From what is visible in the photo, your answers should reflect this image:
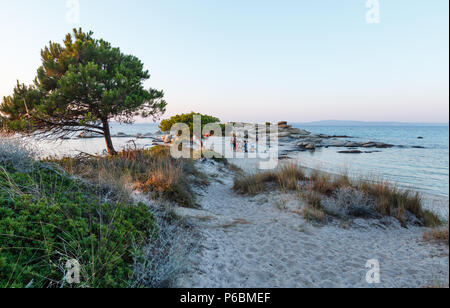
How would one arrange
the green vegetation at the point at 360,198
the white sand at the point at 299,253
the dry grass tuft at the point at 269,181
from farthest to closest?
the dry grass tuft at the point at 269,181 → the green vegetation at the point at 360,198 → the white sand at the point at 299,253

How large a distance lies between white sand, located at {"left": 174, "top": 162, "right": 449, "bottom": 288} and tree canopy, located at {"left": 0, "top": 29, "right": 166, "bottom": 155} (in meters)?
8.15

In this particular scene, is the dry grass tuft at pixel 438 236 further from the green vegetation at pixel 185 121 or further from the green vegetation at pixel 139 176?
the green vegetation at pixel 185 121

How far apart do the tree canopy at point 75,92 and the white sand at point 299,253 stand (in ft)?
26.7

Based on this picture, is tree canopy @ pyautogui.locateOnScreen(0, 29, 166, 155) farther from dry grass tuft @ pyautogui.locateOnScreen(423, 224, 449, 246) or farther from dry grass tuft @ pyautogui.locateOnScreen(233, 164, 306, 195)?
dry grass tuft @ pyautogui.locateOnScreen(423, 224, 449, 246)

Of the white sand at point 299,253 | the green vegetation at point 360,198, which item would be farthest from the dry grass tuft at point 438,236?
the green vegetation at point 360,198

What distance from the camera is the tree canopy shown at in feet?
34.1

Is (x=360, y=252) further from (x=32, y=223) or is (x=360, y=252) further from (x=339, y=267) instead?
(x=32, y=223)

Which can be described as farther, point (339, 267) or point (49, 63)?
point (49, 63)

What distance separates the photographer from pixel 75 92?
10625 millimetres

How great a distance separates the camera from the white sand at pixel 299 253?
4.11m

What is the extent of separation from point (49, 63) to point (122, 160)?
621cm

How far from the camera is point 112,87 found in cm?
1166

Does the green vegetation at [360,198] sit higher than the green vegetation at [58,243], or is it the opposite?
the green vegetation at [58,243]
